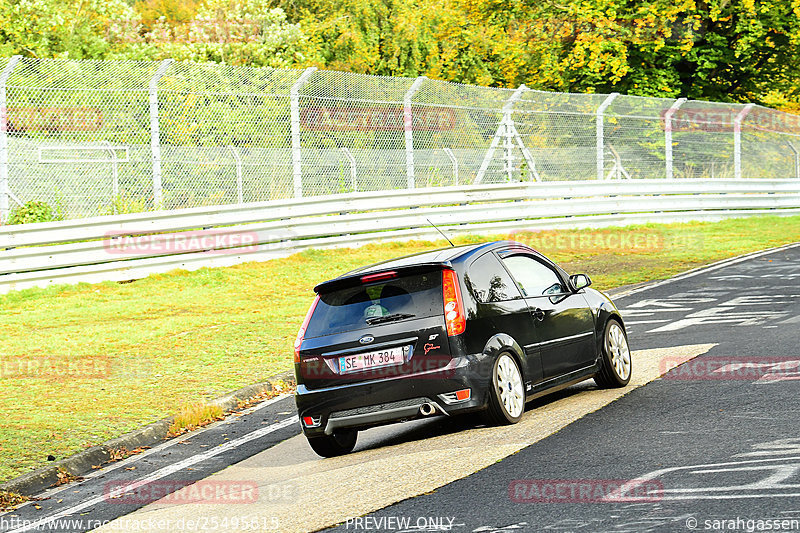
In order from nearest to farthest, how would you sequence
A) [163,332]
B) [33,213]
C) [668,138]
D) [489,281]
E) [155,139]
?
1. [489,281]
2. [163,332]
3. [33,213]
4. [155,139]
5. [668,138]

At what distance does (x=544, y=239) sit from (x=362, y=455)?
15.2m

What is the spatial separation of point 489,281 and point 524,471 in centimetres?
221

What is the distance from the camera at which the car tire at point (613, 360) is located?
923 cm

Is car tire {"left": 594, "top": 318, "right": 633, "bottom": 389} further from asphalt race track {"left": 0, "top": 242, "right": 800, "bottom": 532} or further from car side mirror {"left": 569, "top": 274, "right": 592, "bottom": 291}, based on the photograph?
car side mirror {"left": 569, "top": 274, "right": 592, "bottom": 291}

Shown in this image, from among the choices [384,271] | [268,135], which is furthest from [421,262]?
[268,135]

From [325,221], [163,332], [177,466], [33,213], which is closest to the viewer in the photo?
[177,466]

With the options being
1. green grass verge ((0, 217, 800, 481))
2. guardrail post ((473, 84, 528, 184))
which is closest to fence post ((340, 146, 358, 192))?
green grass verge ((0, 217, 800, 481))

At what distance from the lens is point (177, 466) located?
25.9ft

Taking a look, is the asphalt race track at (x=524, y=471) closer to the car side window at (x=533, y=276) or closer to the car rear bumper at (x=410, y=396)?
the car rear bumper at (x=410, y=396)

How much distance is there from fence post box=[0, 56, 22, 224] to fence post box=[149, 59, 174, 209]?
2.22 meters

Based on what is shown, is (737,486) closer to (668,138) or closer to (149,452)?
(149,452)

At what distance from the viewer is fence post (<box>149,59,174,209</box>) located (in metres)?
17.5

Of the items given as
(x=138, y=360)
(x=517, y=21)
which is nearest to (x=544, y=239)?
(x=138, y=360)

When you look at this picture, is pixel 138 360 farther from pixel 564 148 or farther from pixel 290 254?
pixel 564 148
